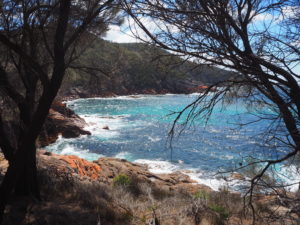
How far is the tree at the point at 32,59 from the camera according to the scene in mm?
3797

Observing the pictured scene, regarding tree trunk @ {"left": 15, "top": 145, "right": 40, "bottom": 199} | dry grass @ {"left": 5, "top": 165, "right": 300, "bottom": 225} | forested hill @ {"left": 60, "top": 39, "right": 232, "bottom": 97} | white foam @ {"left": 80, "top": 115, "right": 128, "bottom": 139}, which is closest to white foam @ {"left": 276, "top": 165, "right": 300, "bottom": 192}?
dry grass @ {"left": 5, "top": 165, "right": 300, "bottom": 225}

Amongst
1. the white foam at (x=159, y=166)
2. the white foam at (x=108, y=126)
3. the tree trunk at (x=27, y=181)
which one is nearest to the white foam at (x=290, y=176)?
the tree trunk at (x=27, y=181)

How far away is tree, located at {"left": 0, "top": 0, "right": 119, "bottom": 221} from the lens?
3.80 m

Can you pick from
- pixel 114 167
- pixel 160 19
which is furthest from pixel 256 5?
pixel 114 167

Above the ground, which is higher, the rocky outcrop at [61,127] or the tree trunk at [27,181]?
the tree trunk at [27,181]

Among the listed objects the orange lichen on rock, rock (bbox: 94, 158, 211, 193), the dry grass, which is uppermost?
the dry grass

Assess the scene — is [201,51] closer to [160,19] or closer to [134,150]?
[160,19]

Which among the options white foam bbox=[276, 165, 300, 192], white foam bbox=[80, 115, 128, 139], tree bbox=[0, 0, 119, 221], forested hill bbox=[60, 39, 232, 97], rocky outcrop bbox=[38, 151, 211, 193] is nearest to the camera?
forested hill bbox=[60, 39, 232, 97]

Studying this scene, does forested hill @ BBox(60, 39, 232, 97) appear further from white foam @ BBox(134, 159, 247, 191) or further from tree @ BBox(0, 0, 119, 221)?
white foam @ BBox(134, 159, 247, 191)

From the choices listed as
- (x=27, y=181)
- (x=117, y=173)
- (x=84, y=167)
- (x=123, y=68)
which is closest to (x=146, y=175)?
(x=117, y=173)

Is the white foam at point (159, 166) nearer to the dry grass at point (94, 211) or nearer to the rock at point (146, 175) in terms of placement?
the rock at point (146, 175)

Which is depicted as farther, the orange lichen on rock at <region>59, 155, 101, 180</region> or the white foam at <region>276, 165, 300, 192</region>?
the orange lichen on rock at <region>59, 155, 101, 180</region>

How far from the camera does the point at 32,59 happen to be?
3783 millimetres

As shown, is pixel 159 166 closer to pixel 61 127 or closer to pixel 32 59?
pixel 61 127
